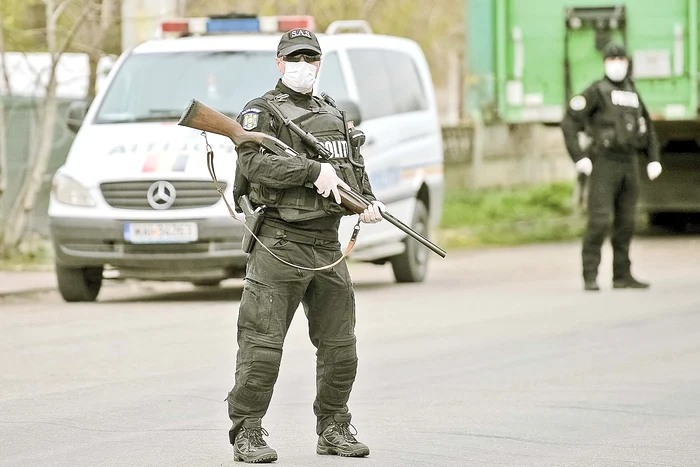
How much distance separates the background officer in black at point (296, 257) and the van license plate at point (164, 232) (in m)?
5.30

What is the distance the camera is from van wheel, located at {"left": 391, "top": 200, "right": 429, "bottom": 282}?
44.9 feet

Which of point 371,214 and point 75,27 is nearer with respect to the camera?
point 371,214

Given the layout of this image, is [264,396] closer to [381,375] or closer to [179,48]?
[381,375]

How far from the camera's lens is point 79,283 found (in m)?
12.1

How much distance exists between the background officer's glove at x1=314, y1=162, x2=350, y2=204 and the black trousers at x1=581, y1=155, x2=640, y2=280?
7.18m

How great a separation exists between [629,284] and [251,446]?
7.52m

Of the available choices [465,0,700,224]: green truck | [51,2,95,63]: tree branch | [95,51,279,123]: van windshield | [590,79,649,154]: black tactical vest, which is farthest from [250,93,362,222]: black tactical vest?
[465,0,700,224]: green truck

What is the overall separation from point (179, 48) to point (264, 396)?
7.23 metres

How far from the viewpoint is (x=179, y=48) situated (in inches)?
510

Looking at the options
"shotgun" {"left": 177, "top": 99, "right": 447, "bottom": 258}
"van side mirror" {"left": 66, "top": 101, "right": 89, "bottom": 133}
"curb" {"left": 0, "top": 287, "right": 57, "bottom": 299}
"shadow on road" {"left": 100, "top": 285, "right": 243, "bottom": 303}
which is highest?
"shotgun" {"left": 177, "top": 99, "right": 447, "bottom": 258}

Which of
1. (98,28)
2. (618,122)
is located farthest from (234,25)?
(98,28)

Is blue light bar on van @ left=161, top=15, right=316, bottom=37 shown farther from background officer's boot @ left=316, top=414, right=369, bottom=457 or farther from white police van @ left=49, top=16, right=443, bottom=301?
background officer's boot @ left=316, top=414, right=369, bottom=457

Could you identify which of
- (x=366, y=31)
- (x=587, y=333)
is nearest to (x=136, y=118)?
(x=366, y=31)

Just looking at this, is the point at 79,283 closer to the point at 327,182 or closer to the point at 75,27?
the point at 75,27
